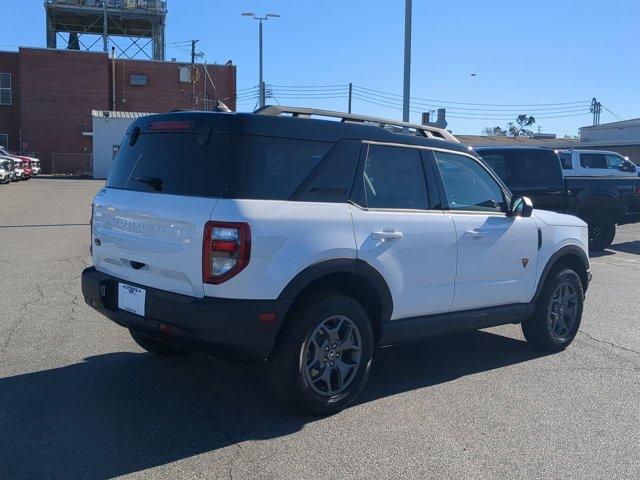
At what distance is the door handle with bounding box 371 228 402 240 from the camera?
16.1 feet

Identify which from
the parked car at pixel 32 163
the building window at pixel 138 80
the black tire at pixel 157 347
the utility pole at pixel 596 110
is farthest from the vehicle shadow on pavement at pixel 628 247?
the utility pole at pixel 596 110

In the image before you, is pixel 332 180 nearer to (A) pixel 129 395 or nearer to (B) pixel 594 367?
(A) pixel 129 395

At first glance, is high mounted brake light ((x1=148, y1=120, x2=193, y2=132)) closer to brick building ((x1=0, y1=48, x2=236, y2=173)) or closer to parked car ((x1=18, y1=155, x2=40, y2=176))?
parked car ((x1=18, y1=155, x2=40, y2=176))

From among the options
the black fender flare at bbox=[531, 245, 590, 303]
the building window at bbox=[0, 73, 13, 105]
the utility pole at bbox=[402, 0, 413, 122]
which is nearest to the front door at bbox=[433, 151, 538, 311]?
the black fender flare at bbox=[531, 245, 590, 303]

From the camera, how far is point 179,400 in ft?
16.5

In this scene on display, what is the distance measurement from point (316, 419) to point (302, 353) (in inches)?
21.1

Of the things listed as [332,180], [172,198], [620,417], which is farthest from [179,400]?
[620,417]

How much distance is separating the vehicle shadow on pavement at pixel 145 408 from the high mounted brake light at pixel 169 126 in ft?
6.46

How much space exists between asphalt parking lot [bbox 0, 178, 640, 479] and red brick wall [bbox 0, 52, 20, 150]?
5164 cm

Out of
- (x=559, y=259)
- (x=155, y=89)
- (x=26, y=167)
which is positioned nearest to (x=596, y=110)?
(x=155, y=89)

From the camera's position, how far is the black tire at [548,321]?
6.54 meters

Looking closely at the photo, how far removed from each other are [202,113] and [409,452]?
261 cm

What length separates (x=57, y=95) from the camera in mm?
52719

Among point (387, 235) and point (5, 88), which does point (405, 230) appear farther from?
point (5, 88)
